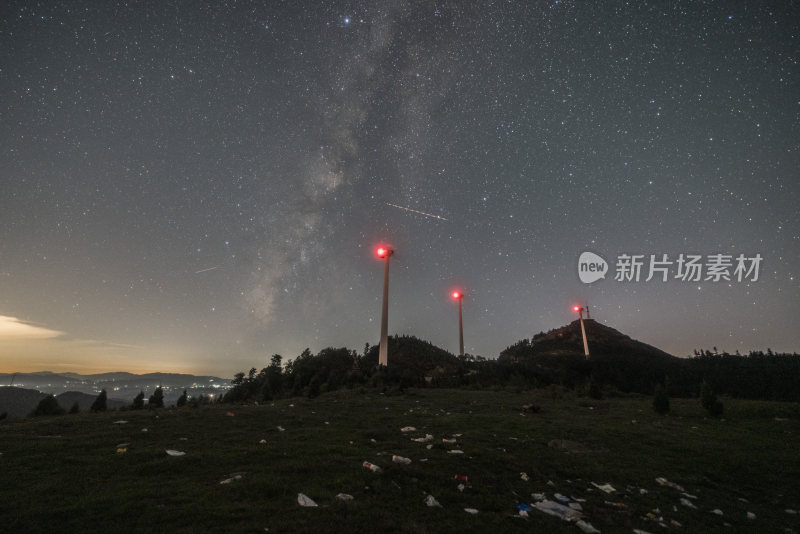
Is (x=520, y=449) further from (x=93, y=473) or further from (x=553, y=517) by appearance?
(x=93, y=473)

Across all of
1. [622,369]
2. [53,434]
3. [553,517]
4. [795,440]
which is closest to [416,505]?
[553,517]

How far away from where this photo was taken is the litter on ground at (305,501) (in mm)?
5613

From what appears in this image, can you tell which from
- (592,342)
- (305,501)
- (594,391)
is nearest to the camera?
(305,501)

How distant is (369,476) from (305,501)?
192 cm

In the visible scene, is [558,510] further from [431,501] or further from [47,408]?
[47,408]

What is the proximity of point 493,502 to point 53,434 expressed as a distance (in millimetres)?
14695

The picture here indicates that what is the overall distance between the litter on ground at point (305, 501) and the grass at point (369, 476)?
101mm

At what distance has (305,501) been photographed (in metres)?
5.70

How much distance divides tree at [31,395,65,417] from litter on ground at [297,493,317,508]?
94.2 ft

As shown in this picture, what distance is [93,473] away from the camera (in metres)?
7.04

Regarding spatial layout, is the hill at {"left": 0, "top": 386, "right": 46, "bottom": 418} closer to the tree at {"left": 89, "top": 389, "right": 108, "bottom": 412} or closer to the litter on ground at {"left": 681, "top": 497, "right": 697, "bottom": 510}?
the tree at {"left": 89, "top": 389, "right": 108, "bottom": 412}

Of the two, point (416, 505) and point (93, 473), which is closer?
point (416, 505)

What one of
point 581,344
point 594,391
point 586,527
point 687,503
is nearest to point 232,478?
point 586,527

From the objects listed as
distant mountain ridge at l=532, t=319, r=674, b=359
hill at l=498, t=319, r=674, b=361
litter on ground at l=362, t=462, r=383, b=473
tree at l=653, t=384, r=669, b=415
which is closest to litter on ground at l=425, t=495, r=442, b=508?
litter on ground at l=362, t=462, r=383, b=473
